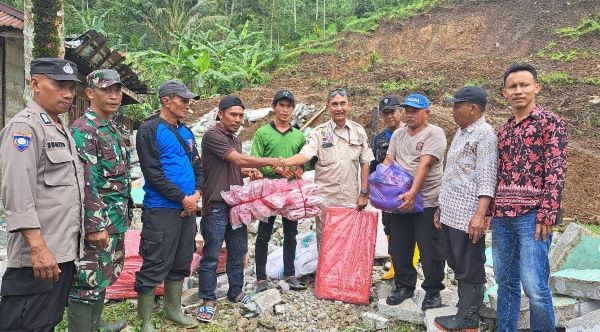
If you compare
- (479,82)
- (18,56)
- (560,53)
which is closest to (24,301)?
(18,56)

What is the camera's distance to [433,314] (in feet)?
11.4

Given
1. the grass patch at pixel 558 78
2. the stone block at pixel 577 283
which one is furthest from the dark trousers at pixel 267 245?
the grass patch at pixel 558 78

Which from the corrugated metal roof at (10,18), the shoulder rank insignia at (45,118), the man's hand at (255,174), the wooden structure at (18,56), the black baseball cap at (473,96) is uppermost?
the corrugated metal roof at (10,18)

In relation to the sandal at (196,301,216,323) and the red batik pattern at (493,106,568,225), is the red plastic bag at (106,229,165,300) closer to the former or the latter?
the sandal at (196,301,216,323)

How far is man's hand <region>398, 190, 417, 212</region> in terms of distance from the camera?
357cm

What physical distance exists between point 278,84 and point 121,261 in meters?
14.9

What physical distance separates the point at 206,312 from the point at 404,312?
1.61 metres

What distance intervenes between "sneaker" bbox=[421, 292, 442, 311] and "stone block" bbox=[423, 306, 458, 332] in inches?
6.5

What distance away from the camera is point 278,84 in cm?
1759

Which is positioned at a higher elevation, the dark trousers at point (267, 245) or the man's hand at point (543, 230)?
the man's hand at point (543, 230)

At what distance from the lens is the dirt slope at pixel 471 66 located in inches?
412

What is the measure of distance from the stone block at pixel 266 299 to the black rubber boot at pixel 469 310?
1.42 metres

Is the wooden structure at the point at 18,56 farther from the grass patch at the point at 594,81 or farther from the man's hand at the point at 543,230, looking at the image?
the grass patch at the point at 594,81

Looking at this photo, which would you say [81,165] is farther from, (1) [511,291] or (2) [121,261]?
(1) [511,291]
